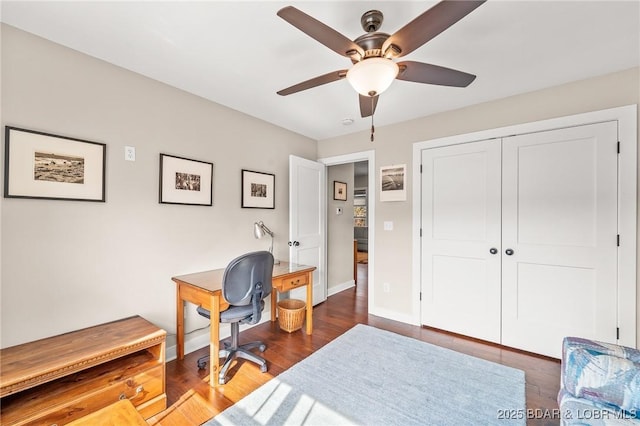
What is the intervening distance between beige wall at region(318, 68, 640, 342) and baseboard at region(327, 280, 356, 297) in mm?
1008

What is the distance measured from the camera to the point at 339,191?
4.55m

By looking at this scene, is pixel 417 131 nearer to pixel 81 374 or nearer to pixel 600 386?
pixel 600 386

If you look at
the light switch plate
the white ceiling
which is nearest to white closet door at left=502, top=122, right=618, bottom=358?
the white ceiling

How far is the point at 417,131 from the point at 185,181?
2544 millimetres

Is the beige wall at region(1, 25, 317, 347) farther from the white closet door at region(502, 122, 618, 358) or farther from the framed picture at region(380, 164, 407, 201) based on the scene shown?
the white closet door at region(502, 122, 618, 358)

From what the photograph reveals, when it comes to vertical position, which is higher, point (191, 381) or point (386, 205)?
point (386, 205)

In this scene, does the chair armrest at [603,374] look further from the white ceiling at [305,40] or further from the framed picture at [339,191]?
the framed picture at [339,191]

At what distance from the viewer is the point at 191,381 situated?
6.75 feet

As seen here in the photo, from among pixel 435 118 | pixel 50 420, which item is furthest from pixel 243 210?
pixel 435 118

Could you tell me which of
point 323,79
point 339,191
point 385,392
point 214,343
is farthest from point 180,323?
point 339,191

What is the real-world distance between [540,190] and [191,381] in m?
3.34

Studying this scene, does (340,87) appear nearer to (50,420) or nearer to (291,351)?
(291,351)

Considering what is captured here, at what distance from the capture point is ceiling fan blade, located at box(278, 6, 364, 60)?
3.67 ft

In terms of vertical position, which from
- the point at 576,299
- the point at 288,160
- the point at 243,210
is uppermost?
the point at 288,160
